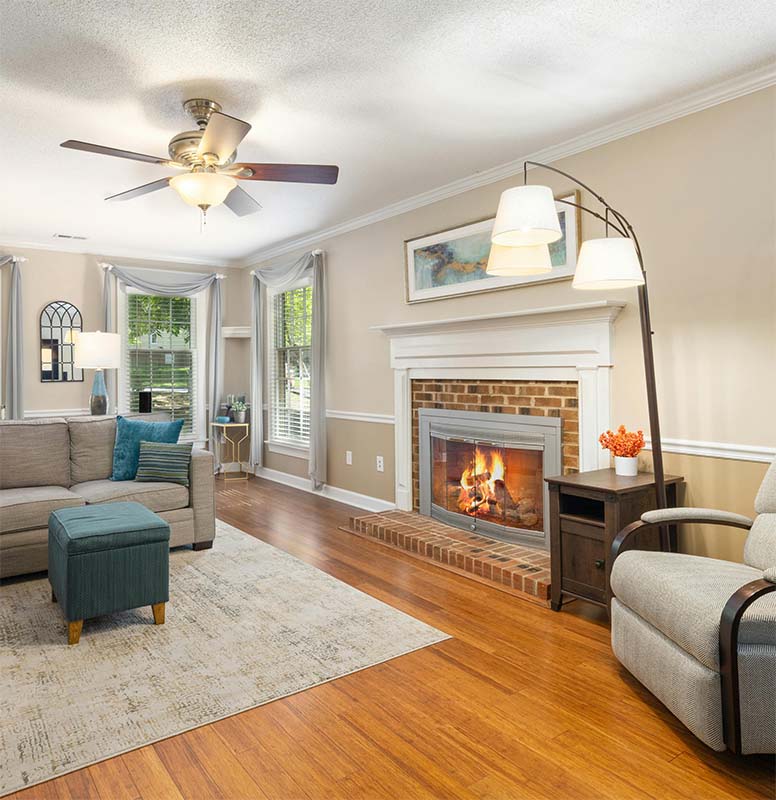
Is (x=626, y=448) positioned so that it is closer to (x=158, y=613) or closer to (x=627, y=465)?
(x=627, y=465)

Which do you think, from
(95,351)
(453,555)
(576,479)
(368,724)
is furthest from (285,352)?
(368,724)

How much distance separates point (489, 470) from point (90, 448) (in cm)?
274

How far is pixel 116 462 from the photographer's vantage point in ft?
14.3

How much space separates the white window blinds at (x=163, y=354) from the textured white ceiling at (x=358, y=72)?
2.76 metres

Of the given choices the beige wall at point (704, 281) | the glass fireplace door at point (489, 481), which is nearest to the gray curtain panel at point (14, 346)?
the glass fireplace door at point (489, 481)

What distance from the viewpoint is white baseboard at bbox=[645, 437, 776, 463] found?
9.70ft

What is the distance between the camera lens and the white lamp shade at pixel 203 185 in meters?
3.12

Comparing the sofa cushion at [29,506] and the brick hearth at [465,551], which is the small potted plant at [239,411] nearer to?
the brick hearth at [465,551]

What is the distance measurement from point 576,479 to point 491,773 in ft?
5.27

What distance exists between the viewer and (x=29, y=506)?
12.0ft

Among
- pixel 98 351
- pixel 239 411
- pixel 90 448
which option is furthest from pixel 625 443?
A: pixel 239 411

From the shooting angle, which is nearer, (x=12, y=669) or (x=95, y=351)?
(x=12, y=669)

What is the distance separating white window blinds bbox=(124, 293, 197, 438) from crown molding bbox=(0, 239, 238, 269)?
411 mm

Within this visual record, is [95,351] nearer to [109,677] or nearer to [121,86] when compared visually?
[121,86]
